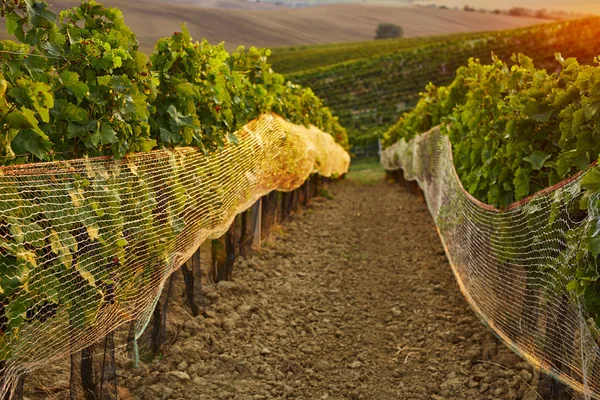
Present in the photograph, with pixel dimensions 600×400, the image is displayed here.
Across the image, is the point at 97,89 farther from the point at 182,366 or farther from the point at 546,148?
the point at 546,148

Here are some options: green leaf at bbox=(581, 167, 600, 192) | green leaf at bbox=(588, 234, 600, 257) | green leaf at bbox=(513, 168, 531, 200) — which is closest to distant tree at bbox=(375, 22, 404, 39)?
green leaf at bbox=(513, 168, 531, 200)

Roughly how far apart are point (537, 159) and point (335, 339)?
2.24 meters

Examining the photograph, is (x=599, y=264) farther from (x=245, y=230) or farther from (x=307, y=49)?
(x=307, y=49)

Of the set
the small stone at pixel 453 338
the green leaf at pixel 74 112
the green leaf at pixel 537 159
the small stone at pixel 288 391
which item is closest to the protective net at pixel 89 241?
the green leaf at pixel 74 112

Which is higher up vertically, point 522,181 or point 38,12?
point 38,12

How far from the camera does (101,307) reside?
13.1ft

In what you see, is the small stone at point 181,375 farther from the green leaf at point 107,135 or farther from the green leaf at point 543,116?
the green leaf at point 543,116

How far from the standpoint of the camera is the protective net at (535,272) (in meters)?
3.54

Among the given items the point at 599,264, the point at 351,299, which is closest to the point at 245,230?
the point at 351,299

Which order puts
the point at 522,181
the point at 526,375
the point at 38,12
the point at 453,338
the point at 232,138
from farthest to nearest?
1. the point at 232,138
2. the point at 453,338
3. the point at 522,181
4. the point at 526,375
5. the point at 38,12

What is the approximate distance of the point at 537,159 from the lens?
496 centimetres

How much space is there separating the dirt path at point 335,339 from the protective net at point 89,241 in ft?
2.43

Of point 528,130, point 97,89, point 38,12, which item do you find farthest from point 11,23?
point 528,130

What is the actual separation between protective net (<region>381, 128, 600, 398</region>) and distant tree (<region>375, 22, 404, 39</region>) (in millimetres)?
84983
